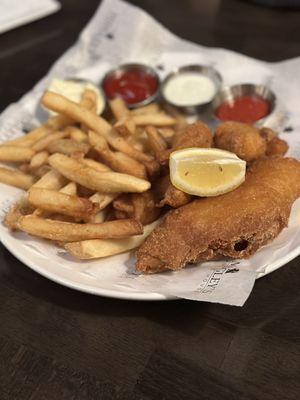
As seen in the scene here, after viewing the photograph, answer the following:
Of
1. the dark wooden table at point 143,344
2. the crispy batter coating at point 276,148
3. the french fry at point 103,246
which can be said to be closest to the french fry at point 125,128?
the french fry at point 103,246

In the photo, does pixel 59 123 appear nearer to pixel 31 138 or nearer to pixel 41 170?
pixel 31 138

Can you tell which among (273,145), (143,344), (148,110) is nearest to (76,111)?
(148,110)

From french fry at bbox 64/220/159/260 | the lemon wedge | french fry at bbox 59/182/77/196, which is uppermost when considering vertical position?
the lemon wedge

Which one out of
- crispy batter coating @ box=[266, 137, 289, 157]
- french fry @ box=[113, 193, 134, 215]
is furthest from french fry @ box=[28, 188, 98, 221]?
crispy batter coating @ box=[266, 137, 289, 157]

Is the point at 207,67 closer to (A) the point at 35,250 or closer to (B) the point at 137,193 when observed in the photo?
(B) the point at 137,193

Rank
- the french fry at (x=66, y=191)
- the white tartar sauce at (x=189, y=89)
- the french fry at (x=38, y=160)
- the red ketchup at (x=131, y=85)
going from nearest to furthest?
the french fry at (x=66, y=191), the french fry at (x=38, y=160), the white tartar sauce at (x=189, y=89), the red ketchup at (x=131, y=85)

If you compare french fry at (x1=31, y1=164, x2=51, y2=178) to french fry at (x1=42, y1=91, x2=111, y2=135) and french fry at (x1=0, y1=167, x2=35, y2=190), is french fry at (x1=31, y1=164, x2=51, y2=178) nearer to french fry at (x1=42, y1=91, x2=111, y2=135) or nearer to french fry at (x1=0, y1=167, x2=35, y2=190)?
french fry at (x1=0, y1=167, x2=35, y2=190)

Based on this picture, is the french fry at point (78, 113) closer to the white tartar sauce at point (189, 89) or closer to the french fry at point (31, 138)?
the french fry at point (31, 138)

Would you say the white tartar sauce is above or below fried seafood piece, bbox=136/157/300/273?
below
